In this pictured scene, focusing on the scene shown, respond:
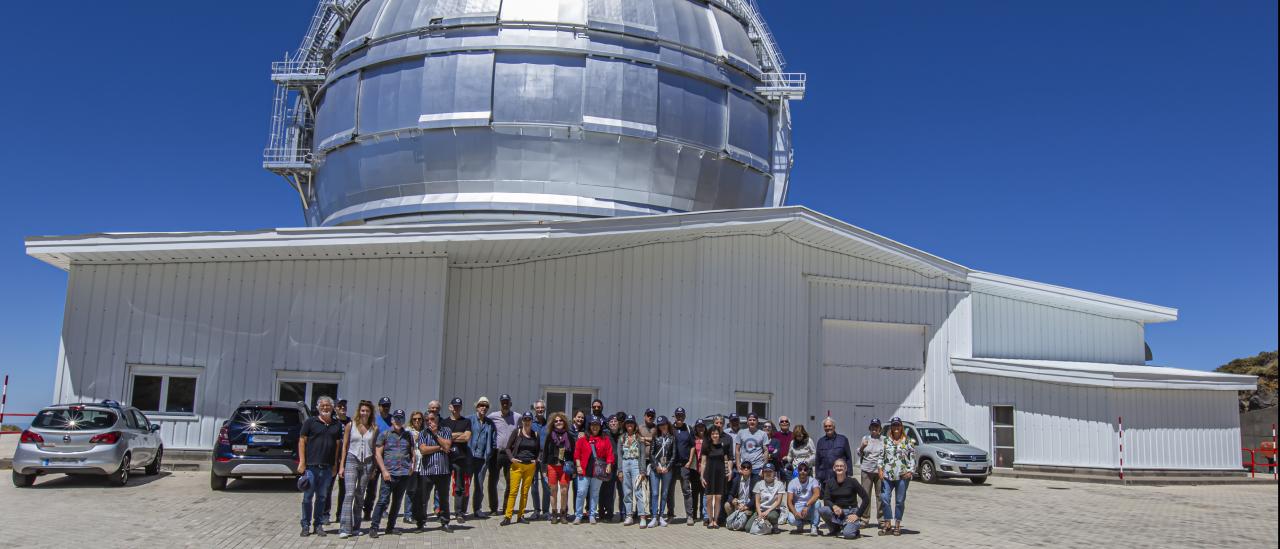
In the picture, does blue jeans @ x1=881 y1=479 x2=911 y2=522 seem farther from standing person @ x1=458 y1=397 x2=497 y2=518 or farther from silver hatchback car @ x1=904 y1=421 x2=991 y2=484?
silver hatchback car @ x1=904 y1=421 x2=991 y2=484

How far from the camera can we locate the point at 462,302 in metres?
20.6

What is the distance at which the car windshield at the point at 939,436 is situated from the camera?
21703 millimetres

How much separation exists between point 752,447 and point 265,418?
732 cm

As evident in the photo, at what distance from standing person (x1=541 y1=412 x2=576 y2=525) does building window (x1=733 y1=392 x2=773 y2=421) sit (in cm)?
903

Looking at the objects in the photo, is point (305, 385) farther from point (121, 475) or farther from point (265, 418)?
point (265, 418)

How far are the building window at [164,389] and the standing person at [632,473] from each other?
972 centimetres

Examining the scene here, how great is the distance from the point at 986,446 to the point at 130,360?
1979 cm

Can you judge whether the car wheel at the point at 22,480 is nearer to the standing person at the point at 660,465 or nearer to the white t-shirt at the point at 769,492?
the standing person at the point at 660,465

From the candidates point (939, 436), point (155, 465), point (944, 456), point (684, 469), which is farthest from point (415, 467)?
point (939, 436)

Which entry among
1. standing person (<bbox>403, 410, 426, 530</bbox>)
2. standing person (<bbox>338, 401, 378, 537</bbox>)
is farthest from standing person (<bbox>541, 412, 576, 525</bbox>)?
standing person (<bbox>338, 401, 378, 537</bbox>)

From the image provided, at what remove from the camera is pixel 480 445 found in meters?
12.7

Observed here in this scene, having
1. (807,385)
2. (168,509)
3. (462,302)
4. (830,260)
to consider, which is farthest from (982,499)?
(168,509)

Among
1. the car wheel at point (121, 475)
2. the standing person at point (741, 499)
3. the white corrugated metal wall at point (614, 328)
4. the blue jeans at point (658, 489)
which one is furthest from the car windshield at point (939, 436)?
the car wheel at point (121, 475)

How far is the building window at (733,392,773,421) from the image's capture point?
21.7 metres
